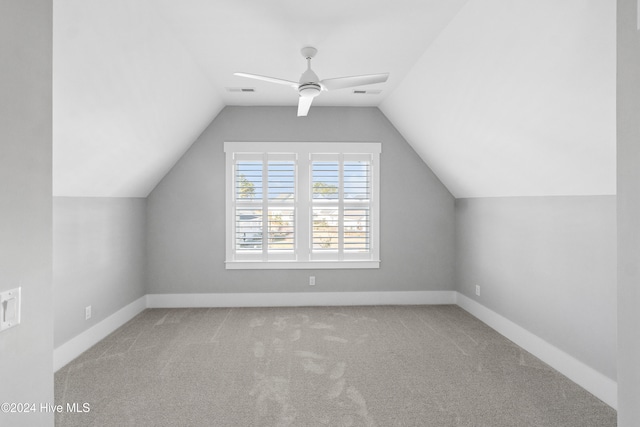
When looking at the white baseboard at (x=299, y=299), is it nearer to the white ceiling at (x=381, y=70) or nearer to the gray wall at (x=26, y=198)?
the white ceiling at (x=381, y=70)

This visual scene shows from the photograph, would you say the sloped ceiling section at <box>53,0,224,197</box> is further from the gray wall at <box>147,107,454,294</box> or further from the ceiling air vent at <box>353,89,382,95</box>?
the ceiling air vent at <box>353,89,382,95</box>

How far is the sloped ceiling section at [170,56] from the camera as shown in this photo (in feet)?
7.23

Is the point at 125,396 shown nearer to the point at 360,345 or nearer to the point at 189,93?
the point at 360,345

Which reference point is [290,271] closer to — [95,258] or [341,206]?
[341,206]

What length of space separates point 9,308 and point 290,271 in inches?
153

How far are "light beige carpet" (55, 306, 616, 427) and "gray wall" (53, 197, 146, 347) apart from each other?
38 centimetres

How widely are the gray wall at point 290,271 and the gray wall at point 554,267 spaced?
2.27ft

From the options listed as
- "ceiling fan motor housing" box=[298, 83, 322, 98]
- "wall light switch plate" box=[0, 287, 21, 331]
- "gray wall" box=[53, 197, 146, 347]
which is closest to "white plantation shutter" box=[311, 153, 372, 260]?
"ceiling fan motor housing" box=[298, 83, 322, 98]

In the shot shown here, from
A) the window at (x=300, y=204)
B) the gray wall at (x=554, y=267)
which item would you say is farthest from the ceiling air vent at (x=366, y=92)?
the gray wall at (x=554, y=267)

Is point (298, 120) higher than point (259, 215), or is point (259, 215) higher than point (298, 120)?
point (298, 120)

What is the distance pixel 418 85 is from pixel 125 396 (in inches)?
150

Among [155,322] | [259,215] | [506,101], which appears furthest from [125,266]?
[506,101]

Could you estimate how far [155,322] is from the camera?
13.4 ft

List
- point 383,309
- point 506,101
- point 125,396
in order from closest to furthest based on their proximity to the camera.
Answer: point 125,396 → point 506,101 → point 383,309
